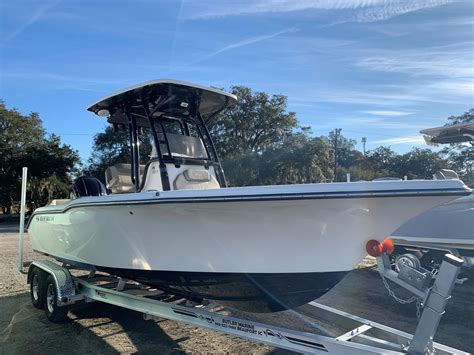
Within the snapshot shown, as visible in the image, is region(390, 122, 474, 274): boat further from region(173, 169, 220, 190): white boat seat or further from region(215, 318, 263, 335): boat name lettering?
region(215, 318, 263, 335): boat name lettering

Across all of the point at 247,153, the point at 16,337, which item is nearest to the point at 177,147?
the point at 16,337

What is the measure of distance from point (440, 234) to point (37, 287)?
5.71 m

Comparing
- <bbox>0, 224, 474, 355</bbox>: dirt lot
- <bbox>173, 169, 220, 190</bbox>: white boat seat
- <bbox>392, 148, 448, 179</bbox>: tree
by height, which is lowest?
<bbox>0, 224, 474, 355</bbox>: dirt lot

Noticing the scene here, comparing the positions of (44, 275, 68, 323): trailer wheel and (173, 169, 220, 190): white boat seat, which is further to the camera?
(44, 275, 68, 323): trailer wheel

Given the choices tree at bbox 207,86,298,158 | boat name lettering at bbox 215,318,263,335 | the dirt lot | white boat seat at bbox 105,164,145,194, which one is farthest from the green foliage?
boat name lettering at bbox 215,318,263,335

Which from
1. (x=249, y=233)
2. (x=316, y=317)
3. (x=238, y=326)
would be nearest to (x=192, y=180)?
(x=249, y=233)

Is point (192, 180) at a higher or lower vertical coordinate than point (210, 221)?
higher

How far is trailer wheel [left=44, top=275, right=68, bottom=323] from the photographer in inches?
197

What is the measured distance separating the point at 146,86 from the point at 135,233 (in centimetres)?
163

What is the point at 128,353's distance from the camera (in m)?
4.12

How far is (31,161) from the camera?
87.1 feet

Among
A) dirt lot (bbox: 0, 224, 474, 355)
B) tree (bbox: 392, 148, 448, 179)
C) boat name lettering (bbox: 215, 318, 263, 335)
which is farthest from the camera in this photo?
tree (bbox: 392, 148, 448, 179)

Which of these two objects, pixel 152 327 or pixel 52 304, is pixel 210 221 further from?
pixel 52 304

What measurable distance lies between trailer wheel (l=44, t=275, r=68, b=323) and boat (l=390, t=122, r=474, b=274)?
4.32 m
